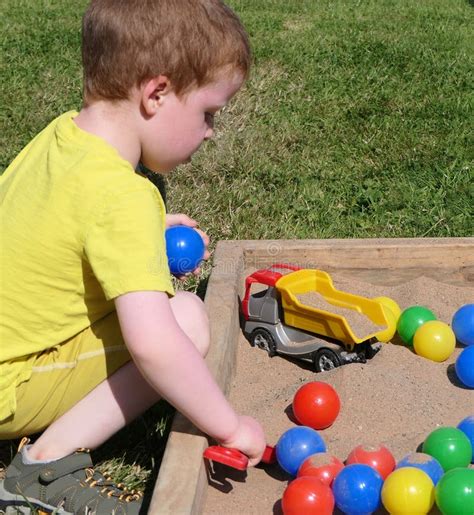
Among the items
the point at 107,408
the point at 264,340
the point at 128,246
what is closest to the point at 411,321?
the point at 264,340

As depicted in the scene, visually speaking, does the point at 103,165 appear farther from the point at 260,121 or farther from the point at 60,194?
the point at 260,121

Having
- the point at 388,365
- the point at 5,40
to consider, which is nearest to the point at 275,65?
the point at 5,40

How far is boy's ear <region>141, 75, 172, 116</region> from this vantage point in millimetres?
1811

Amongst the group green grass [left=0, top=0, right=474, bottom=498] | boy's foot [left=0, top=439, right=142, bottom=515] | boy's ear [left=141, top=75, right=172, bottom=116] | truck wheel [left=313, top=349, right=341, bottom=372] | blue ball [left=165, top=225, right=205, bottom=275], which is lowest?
green grass [left=0, top=0, right=474, bottom=498]

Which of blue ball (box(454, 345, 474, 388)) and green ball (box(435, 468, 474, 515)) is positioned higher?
green ball (box(435, 468, 474, 515))

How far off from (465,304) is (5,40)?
12.3 ft

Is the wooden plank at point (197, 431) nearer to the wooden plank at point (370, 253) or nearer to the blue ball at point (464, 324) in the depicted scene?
the wooden plank at point (370, 253)

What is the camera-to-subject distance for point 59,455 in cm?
192

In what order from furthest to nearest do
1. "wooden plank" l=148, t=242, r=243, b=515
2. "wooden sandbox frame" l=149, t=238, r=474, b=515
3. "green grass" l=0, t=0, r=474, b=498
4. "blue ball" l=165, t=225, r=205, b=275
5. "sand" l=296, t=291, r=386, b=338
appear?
"green grass" l=0, t=0, r=474, b=498, "wooden sandbox frame" l=149, t=238, r=474, b=515, "blue ball" l=165, t=225, r=205, b=275, "sand" l=296, t=291, r=386, b=338, "wooden plank" l=148, t=242, r=243, b=515

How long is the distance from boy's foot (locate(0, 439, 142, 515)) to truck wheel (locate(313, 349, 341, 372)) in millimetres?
760

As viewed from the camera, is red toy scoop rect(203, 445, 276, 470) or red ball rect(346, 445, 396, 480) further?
red ball rect(346, 445, 396, 480)

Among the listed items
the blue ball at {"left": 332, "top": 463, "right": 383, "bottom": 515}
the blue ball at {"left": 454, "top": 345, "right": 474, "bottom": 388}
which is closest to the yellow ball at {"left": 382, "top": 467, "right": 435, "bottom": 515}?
the blue ball at {"left": 332, "top": 463, "right": 383, "bottom": 515}

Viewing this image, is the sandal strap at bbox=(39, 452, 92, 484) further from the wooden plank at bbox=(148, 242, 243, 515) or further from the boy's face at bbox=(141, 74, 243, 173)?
the boy's face at bbox=(141, 74, 243, 173)

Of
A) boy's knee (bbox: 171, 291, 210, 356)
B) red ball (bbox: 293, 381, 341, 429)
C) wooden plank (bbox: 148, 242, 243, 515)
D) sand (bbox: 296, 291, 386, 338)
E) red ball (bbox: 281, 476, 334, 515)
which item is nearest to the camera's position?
wooden plank (bbox: 148, 242, 243, 515)
